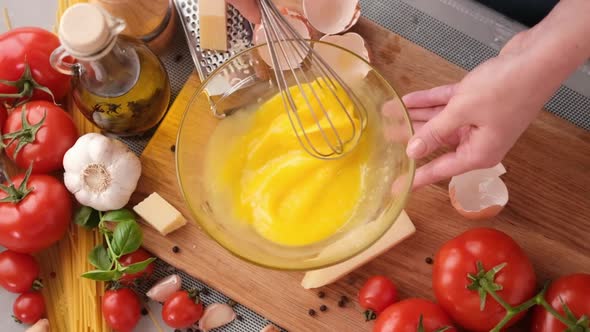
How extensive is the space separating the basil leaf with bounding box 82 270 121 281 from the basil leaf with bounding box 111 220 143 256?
0.04m

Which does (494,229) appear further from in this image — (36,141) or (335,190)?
(36,141)

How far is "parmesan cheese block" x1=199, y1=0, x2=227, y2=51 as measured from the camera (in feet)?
4.88

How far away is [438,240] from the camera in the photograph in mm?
1451

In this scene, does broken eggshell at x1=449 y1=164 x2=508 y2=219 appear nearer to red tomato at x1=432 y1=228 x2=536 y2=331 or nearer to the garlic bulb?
red tomato at x1=432 y1=228 x2=536 y2=331

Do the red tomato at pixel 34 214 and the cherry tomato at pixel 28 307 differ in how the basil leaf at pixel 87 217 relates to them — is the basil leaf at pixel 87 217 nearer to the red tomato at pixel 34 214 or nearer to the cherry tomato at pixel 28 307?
the red tomato at pixel 34 214

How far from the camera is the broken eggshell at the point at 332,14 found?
1.50 m

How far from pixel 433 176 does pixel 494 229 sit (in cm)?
19

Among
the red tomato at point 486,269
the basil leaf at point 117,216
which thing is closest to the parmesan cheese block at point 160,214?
the basil leaf at point 117,216

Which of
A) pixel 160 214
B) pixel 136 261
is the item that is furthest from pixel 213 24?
pixel 136 261

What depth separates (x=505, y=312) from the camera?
130 cm

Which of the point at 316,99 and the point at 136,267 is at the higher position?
the point at 316,99

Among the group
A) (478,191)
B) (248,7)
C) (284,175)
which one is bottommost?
(478,191)

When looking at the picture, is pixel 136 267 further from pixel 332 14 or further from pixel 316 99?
pixel 332 14

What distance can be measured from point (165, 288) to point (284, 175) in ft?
1.32
